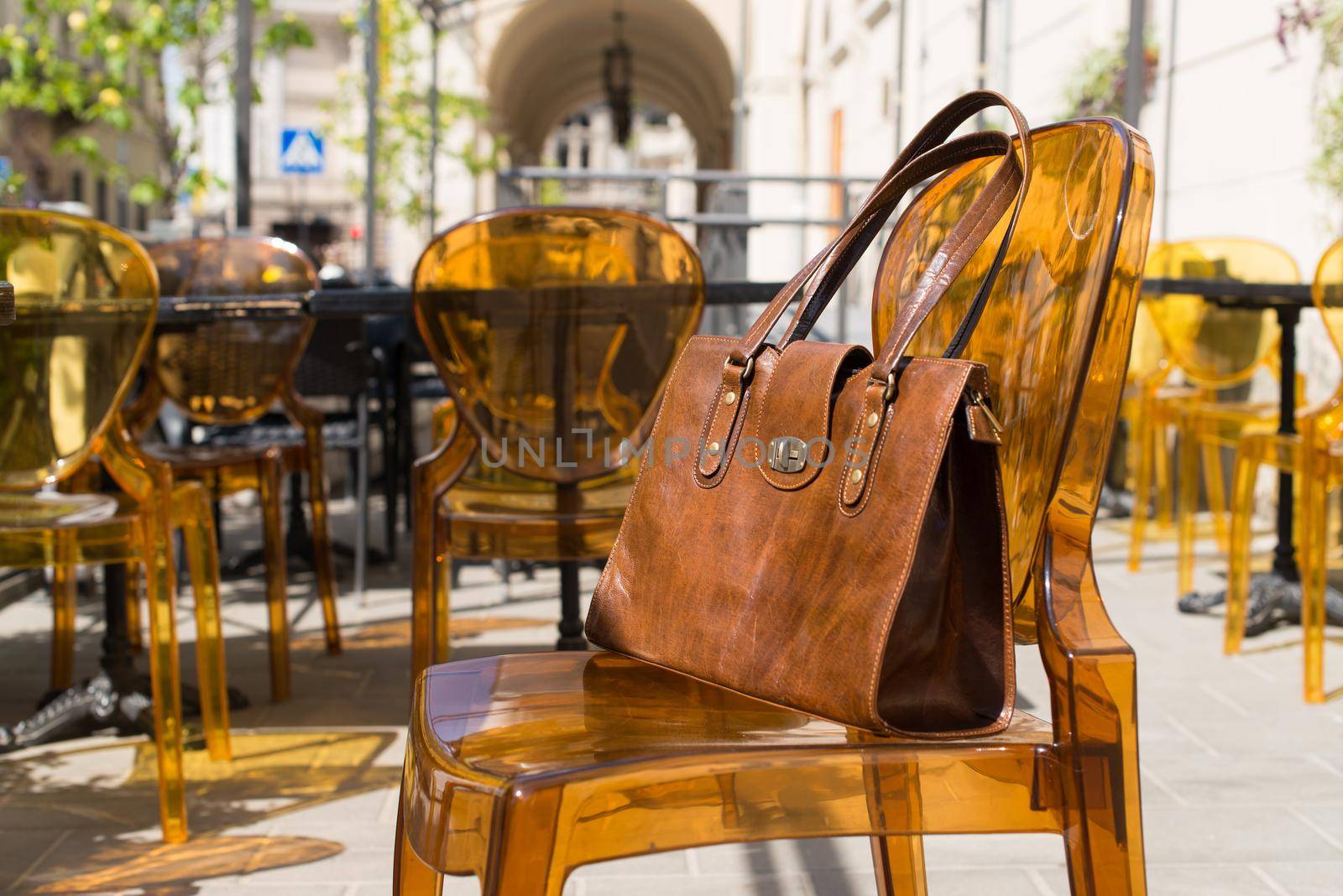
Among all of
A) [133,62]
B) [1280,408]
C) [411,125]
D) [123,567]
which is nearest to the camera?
[123,567]

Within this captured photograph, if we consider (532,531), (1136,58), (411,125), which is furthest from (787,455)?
(411,125)

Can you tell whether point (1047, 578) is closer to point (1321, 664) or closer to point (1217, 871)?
point (1217, 871)

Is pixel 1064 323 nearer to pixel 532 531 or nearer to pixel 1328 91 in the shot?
pixel 532 531

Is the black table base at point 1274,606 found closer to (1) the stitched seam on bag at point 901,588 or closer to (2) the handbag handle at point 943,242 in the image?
(2) the handbag handle at point 943,242


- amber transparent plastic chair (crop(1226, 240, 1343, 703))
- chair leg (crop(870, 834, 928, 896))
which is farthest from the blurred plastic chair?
chair leg (crop(870, 834, 928, 896))

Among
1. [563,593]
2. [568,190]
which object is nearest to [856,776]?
[563,593]

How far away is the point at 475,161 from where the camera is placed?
55.0ft

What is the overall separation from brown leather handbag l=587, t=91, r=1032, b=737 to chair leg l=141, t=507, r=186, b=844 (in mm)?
1362

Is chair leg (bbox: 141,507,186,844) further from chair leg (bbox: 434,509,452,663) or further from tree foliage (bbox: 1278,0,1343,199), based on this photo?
tree foliage (bbox: 1278,0,1343,199)

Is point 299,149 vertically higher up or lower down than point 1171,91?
higher up

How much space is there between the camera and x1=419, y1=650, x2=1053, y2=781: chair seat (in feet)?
4.04

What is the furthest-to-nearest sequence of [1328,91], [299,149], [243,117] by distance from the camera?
[299,149]
[243,117]
[1328,91]

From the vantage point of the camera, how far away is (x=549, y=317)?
8.80 feet

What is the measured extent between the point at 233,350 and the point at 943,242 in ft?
9.13
